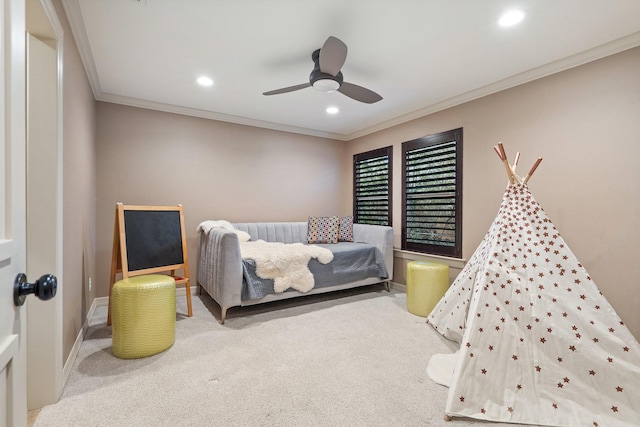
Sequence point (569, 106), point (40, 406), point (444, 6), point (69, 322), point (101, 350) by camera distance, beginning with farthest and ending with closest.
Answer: point (569, 106), point (101, 350), point (69, 322), point (444, 6), point (40, 406)

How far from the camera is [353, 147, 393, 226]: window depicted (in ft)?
14.2

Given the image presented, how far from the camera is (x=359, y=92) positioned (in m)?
2.65

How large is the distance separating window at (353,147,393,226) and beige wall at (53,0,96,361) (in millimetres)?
3499

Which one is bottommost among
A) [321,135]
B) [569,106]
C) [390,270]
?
[390,270]

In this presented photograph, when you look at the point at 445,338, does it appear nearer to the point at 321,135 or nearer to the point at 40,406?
the point at 40,406

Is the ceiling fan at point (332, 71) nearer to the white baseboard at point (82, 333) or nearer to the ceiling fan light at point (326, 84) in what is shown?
the ceiling fan light at point (326, 84)

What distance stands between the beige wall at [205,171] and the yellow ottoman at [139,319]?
1524mm

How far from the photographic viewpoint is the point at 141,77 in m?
2.92

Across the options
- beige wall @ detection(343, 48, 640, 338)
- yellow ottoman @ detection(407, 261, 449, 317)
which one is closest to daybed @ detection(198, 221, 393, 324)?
yellow ottoman @ detection(407, 261, 449, 317)

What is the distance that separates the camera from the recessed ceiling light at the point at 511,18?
195 cm

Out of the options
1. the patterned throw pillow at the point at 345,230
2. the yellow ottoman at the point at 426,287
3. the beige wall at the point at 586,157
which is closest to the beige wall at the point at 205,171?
the patterned throw pillow at the point at 345,230

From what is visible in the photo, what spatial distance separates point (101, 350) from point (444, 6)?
3.47 meters

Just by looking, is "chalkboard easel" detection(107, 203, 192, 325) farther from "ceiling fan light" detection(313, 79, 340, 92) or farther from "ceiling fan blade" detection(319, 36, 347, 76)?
"ceiling fan blade" detection(319, 36, 347, 76)

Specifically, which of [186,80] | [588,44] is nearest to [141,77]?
[186,80]
